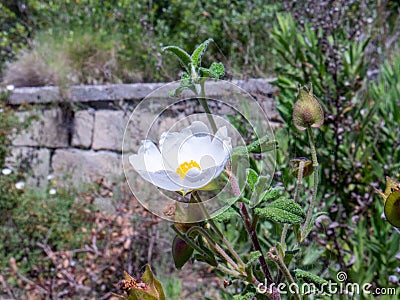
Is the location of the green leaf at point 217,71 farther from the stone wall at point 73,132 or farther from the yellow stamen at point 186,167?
the stone wall at point 73,132

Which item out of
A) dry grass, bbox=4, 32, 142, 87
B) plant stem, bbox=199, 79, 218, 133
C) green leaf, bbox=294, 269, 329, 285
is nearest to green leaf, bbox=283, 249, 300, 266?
green leaf, bbox=294, 269, 329, 285

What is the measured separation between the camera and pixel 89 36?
3.21m

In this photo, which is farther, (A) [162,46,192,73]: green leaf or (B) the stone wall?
(B) the stone wall

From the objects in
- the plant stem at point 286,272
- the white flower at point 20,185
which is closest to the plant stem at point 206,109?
the plant stem at point 286,272

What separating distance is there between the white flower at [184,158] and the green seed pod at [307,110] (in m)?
0.06

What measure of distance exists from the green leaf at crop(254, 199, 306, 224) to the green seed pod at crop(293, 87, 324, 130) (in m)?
0.07

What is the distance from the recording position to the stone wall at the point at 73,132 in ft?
9.14

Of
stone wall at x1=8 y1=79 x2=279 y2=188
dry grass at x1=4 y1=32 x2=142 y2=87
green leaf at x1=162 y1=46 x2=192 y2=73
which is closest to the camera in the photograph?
green leaf at x1=162 y1=46 x2=192 y2=73

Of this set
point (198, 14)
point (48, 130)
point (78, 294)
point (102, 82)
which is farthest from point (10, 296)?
point (198, 14)

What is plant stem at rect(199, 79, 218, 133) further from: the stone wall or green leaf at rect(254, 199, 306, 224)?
the stone wall

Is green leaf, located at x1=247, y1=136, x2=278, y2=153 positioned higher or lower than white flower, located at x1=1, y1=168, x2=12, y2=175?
higher

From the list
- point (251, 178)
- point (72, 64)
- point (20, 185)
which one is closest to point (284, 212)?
point (251, 178)

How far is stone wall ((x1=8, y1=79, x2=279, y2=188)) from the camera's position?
2.79 metres

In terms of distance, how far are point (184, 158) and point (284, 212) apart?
87 mm
